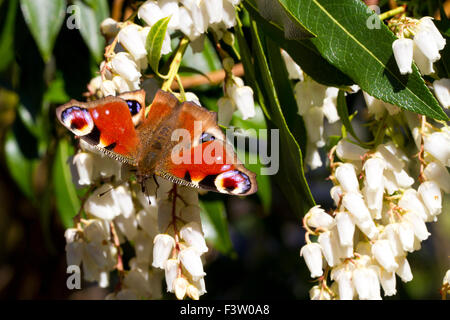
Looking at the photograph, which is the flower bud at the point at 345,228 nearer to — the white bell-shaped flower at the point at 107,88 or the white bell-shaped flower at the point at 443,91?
the white bell-shaped flower at the point at 443,91

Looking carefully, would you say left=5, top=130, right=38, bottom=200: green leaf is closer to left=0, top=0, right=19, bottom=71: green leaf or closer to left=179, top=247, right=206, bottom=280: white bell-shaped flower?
left=0, top=0, right=19, bottom=71: green leaf

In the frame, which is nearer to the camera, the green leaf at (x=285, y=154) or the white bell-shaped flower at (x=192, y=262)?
the white bell-shaped flower at (x=192, y=262)

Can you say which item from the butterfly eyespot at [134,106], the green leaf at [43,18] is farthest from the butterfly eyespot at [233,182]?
the green leaf at [43,18]

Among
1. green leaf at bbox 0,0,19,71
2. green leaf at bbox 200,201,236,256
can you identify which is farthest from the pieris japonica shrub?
green leaf at bbox 0,0,19,71
